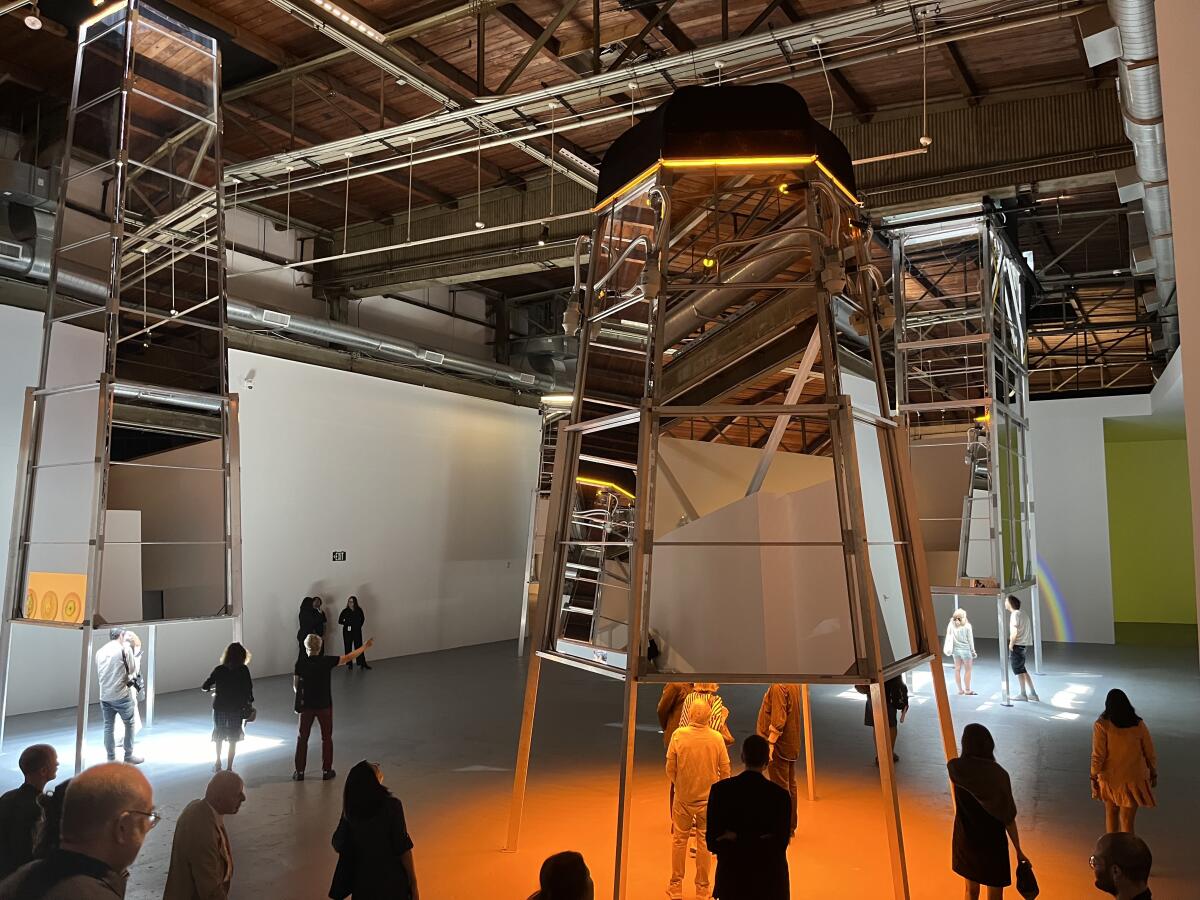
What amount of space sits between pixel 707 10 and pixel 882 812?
757 centimetres

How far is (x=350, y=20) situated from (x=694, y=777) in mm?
6471

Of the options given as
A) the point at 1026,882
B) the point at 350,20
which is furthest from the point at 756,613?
the point at 350,20

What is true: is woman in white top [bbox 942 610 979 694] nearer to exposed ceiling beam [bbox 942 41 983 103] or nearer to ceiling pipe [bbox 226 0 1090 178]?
exposed ceiling beam [bbox 942 41 983 103]

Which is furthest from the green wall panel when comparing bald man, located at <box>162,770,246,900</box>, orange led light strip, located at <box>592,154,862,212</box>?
bald man, located at <box>162,770,246,900</box>

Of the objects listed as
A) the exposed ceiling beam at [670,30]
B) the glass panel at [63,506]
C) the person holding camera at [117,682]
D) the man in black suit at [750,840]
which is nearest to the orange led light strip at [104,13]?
the glass panel at [63,506]

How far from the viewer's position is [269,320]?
12.9 m

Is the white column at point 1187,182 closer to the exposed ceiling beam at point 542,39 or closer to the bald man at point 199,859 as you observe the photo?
the bald man at point 199,859

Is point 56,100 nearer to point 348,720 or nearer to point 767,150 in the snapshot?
point 348,720

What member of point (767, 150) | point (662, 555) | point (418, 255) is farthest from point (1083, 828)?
point (418, 255)

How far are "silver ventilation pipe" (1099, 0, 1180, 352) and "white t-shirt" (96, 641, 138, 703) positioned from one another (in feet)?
28.9

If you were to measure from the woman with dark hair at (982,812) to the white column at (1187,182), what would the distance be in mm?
2863

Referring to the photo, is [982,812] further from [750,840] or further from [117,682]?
[117,682]

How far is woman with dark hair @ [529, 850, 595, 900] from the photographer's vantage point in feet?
8.12

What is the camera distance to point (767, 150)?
4.51 m
